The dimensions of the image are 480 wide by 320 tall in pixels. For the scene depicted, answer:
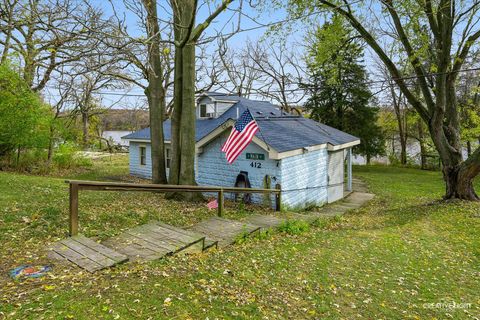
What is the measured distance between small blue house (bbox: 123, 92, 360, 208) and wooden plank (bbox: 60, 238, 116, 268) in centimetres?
760

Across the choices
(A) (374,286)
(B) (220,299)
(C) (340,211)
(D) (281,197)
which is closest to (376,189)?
(C) (340,211)

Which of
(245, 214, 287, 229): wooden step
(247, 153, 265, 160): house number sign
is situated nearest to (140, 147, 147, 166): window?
(247, 153, 265, 160): house number sign

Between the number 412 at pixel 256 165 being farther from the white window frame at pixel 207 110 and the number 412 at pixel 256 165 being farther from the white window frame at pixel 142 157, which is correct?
the white window frame at pixel 142 157

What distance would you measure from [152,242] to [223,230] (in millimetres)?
1851

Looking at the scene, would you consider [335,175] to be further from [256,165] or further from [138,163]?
[138,163]

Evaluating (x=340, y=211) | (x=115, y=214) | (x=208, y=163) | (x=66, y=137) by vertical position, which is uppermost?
(x=66, y=137)

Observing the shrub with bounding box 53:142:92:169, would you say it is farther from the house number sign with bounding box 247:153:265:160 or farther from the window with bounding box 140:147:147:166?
the house number sign with bounding box 247:153:265:160

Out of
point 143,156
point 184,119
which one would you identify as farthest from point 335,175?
point 143,156

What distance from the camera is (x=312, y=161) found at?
549 inches

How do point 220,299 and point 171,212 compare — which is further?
point 171,212

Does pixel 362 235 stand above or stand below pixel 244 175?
below

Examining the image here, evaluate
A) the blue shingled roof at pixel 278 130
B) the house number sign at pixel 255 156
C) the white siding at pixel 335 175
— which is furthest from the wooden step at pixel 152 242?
the white siding at pixel 335 175

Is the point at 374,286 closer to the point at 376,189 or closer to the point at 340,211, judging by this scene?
the point at 340,211

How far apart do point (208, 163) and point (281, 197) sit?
3.88 meters
